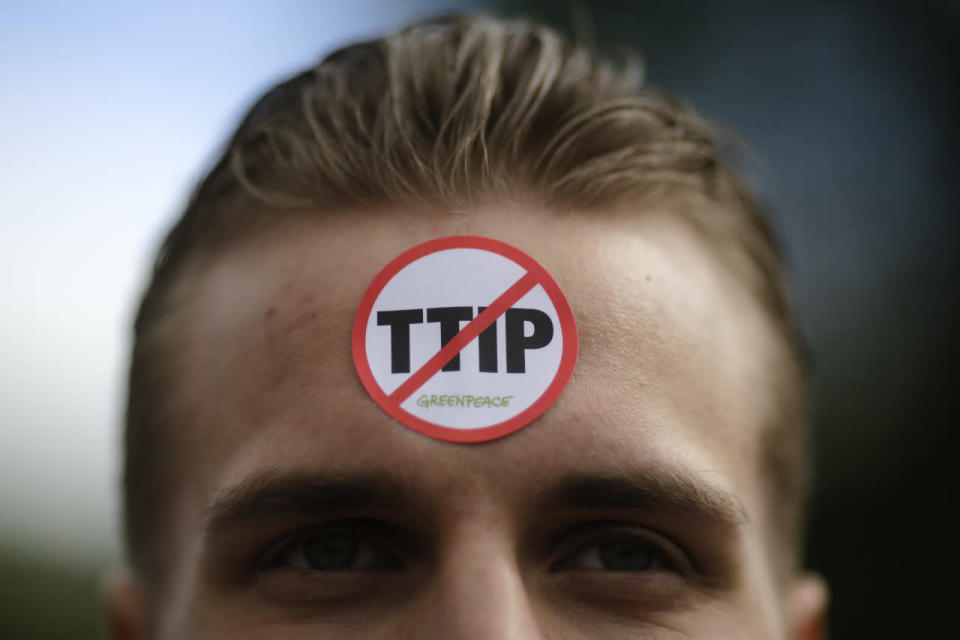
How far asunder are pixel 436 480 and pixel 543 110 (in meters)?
0.91

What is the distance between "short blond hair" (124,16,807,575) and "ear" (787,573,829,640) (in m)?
0.16

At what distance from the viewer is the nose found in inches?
56.4

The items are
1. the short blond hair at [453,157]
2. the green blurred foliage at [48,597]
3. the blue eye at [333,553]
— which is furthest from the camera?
the green blurred foliage at [48,597]

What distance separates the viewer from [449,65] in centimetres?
202

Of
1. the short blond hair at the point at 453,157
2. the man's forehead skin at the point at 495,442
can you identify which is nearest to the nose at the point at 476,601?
the man's forehead skin at the point at 495,442

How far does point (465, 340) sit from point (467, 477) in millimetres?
249

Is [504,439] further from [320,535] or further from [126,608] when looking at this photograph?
[126,608]

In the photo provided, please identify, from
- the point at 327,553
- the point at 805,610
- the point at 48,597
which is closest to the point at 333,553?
the point at 327,553

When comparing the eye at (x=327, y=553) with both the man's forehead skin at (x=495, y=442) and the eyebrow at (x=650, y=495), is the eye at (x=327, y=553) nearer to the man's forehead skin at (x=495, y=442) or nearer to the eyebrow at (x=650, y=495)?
the man's forehead skin at (x=495, y=442)

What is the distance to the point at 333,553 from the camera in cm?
166

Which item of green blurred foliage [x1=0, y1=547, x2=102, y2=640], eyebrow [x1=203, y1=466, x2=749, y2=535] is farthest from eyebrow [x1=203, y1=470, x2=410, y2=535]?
green blurred foliage [x1=0, y1=547, x2=102, y2=640]

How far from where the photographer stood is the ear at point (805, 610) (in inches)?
83.7

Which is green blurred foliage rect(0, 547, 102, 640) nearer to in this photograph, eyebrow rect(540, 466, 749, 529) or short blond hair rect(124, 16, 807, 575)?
short blond hair rect(124, 16, 807, 575)

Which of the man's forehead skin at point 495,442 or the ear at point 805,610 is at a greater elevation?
the man's forehead skin at point 495,442
